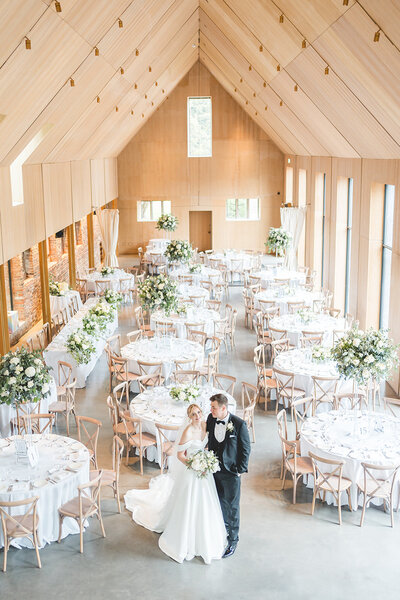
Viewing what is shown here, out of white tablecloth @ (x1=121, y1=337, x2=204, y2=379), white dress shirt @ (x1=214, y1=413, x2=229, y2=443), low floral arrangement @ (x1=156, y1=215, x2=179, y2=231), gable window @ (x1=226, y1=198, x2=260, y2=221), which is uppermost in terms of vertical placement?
gable window @ (x1=226, y1=198, x2=260, y2=221)

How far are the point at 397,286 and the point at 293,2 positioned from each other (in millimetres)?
5403

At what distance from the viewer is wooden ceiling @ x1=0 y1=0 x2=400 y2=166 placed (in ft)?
27.4

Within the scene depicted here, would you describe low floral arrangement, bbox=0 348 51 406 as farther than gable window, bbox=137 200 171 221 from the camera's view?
No

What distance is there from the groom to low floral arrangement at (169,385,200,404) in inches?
83.9

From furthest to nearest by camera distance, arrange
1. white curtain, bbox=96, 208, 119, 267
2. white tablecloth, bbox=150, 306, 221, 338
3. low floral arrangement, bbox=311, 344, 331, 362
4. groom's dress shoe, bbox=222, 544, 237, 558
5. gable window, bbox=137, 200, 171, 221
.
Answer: gable window, bbox=137, 200, 171, 221 → white curtain, bbox=96, 208, 119, 267 → white tablecloth, bbox=150, 306, 221, 338 → low floral arrangement, bbox=311, 344, 331, 362 → groom's dress shoe, bbox=222, 544, 237, 558

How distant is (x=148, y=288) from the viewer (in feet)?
41.2

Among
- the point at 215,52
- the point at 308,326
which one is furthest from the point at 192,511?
the point at 215,52

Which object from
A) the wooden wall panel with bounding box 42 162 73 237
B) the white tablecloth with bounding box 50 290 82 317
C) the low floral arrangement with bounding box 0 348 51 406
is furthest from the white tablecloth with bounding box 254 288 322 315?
the low floral arrangement with bounding box 0 348 51 406

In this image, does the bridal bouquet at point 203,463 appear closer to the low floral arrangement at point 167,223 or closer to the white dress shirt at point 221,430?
the white dress shirt at point 221,430

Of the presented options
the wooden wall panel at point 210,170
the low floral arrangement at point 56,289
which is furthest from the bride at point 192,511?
the wooden wall panel at point 210,170

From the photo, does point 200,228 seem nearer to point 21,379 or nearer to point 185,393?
point 185,393

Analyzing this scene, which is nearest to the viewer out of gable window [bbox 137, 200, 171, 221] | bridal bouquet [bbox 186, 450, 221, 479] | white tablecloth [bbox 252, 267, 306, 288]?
bridal bouquet [bbox 186, 450, 221, 479]

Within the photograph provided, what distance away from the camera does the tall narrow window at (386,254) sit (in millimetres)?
13891

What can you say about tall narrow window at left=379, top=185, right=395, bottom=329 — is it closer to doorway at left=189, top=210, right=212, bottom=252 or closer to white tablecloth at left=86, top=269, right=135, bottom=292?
white tablecloth at left=86, top=269, right=135, bottom=292
